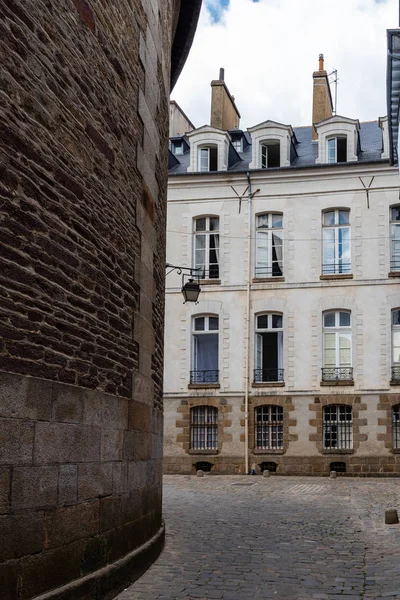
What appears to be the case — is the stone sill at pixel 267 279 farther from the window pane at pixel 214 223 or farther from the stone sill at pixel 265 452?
the stone sill at pixel 265 452

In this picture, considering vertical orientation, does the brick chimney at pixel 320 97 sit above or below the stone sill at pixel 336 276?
above

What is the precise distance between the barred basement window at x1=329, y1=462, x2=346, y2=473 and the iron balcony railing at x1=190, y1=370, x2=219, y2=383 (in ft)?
15.0

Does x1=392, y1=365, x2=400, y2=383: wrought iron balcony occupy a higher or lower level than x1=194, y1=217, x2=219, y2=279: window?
lower

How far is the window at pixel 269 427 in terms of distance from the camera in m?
25.7

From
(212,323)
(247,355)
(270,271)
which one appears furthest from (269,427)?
(270,271)

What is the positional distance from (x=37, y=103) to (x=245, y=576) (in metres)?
5.10

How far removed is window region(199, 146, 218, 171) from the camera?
2850cm

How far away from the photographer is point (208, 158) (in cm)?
2858

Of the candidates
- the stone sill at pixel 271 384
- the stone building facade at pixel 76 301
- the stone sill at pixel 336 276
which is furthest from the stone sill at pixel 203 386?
the stone building facade at pixel 76 301

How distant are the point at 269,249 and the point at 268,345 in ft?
10.5

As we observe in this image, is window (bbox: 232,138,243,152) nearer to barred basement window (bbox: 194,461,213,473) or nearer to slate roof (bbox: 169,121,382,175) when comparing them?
slate roof (bbox: 169,121,382,175)

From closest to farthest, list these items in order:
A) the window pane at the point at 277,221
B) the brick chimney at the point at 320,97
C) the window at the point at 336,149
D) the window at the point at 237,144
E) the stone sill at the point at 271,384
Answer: the stone sill at the point at 271,384 → the window pane at the point at 277,221 → the window at the point at 336,149 → the window at the point at 237,144 → the brick chimney at the point at 320,97

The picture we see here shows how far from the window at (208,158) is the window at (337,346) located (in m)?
6.69

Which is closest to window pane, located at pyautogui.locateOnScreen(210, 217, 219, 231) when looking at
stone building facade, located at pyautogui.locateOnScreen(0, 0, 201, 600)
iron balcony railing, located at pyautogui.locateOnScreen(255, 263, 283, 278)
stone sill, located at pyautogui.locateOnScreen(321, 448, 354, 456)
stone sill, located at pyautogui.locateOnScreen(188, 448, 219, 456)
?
iron balcony railing, located at pyautogui.locateOnScreen(255, 263, 283, 278)
